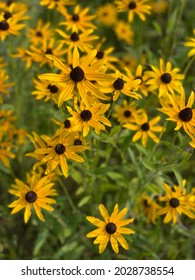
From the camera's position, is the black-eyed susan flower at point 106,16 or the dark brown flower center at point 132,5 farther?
the black-eyed susan flower at point 106,16

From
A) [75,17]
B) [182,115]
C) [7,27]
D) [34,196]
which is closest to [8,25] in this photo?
[7,27]

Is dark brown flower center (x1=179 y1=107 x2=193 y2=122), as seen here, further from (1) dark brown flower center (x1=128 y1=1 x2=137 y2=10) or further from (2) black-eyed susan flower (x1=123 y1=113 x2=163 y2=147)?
(1) dark brown flower center (x1=128 y1=1 x2=137 y2=10)

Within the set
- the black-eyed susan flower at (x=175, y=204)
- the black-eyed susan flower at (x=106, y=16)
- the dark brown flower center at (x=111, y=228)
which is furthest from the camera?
the black-eyed susan flower at (x=106, y=16)

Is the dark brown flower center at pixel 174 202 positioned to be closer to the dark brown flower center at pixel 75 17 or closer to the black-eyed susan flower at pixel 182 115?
the black-eyed susan flower at pixel 182 115

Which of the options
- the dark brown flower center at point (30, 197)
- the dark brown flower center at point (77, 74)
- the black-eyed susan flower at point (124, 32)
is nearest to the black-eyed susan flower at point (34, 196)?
the dark brown flower center at point (30, 197)

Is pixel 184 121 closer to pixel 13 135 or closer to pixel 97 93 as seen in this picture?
pixel 97 93

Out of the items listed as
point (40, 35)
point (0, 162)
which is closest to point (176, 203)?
point (0, 162)

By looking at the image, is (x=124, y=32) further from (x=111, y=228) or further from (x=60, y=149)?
(x=111, y=228)

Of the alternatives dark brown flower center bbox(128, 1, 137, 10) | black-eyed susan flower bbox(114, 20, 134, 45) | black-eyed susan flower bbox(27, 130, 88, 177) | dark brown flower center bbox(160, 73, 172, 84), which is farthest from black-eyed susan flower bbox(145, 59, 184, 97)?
black-eyed susan flower bbox(114, 20, 134, 45)
